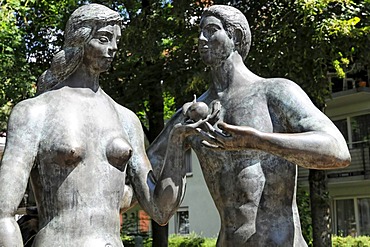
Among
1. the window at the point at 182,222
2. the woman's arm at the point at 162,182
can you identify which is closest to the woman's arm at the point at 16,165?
the woman's arm at the point at 162,182

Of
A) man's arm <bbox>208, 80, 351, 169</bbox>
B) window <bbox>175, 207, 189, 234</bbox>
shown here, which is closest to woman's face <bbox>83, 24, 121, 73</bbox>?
man's arm <bbox>208, 80, 351, 169</bbox>

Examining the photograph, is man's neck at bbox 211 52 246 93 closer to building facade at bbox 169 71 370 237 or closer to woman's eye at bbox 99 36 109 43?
woman's eye at bbox 99 36 109 43

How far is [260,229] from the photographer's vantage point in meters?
3.23

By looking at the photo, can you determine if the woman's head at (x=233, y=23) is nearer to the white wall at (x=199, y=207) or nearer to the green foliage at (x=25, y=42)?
the green foliage at (x=25, y=42)

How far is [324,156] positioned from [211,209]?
821 inches

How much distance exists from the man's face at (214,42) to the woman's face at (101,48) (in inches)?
19.1

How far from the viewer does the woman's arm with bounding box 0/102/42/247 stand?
2793 mm

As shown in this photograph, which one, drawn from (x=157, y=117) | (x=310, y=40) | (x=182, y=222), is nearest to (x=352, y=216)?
(x=182, y=222)

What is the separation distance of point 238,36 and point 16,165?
1.38 meters

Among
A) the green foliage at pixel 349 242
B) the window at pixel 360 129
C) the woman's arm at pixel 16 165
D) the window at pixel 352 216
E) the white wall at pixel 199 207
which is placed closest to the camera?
the woman's arm at pixel 16 165

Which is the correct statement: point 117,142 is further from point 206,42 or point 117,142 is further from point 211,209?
point 211,209

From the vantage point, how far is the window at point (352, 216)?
21.7 meters

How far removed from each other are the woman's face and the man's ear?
645 mm

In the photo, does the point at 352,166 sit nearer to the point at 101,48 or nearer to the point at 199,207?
the point at 199,207
